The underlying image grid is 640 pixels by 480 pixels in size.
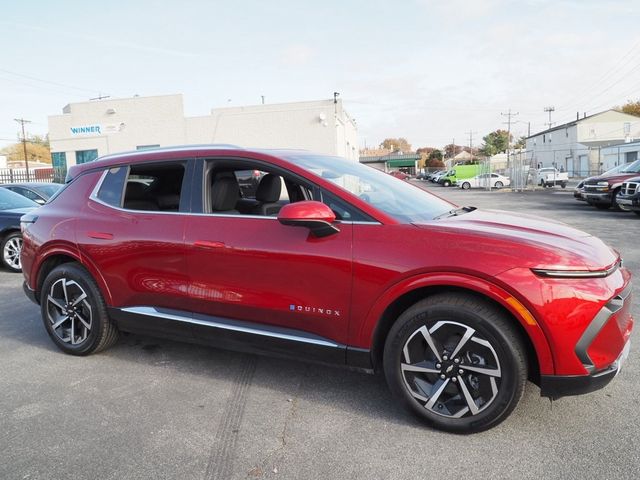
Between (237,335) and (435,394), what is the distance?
54.4 inches

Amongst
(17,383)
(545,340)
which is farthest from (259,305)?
(17,383)

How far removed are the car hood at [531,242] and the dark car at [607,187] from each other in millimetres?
13700

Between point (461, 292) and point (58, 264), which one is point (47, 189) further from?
point (461, 292)

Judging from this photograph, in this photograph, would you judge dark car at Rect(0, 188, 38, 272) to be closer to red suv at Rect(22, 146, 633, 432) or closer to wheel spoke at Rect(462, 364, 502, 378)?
red suv at Rect(22, 146, 633, 432)

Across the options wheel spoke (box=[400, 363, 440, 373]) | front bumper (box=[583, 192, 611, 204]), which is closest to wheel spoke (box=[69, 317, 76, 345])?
wheel spoke (box=[400, 363, 440, 373])

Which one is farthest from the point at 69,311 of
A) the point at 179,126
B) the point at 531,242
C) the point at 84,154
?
the point at 84,154

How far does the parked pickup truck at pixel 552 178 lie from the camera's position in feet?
114

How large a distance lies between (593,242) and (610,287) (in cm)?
49

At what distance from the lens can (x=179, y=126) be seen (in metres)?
32.3

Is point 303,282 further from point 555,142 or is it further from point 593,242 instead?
point 555,142

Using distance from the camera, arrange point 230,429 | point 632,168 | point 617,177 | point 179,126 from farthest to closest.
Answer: point 179,126
point 632,168
point 617,177
point 230,429

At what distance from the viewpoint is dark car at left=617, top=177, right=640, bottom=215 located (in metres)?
13.1

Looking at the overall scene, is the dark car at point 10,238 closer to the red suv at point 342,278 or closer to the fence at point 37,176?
the red suv at point 342,278

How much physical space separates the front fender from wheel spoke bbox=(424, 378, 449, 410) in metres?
0.50
